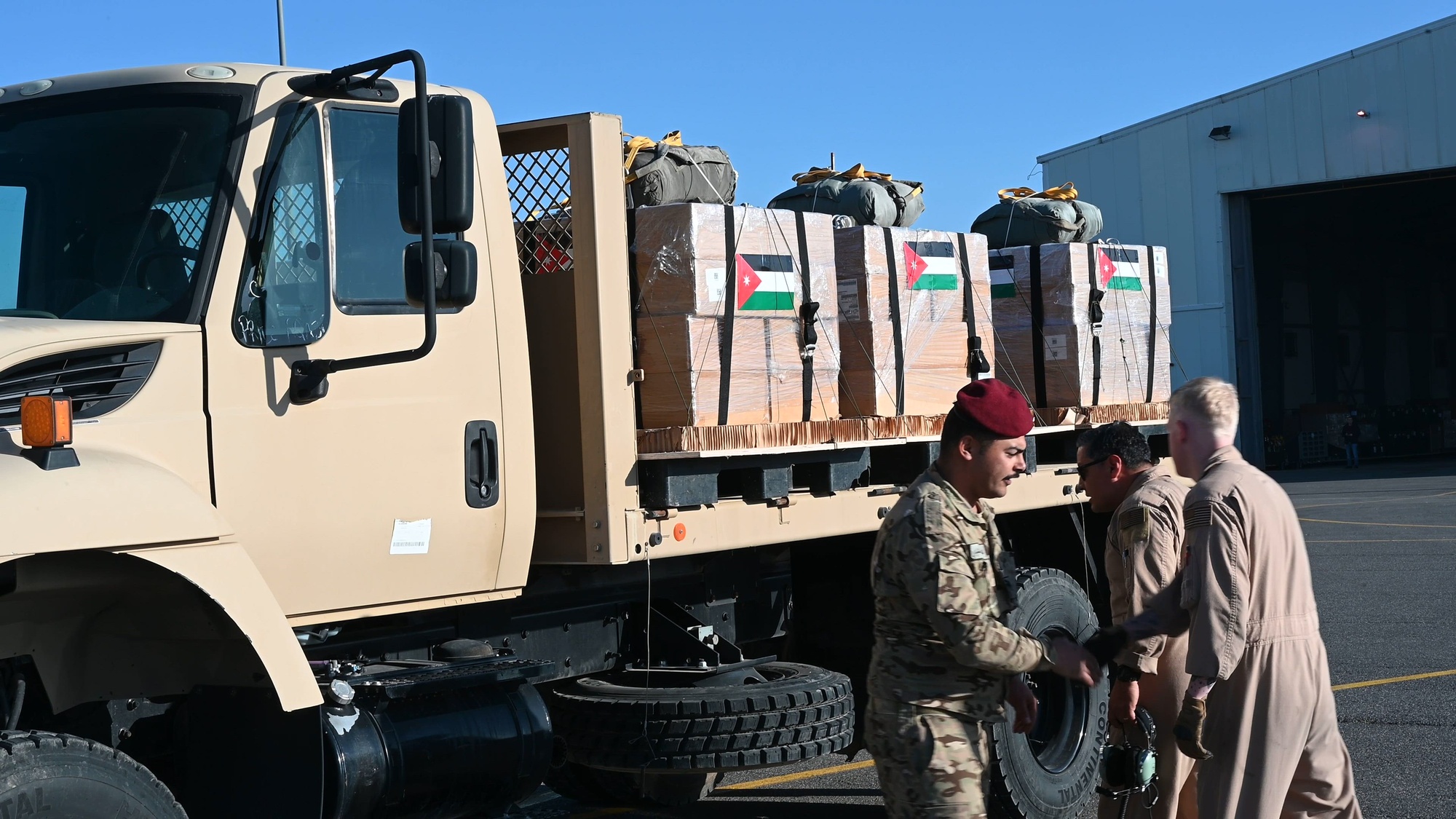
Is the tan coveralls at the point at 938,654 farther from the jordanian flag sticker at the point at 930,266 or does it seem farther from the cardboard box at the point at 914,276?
the jordanian flag sticker at the point at 930,266

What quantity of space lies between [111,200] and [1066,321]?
178 inches

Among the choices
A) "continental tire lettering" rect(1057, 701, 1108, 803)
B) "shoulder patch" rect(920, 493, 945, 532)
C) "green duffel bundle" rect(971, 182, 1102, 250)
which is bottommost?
"continental tire lettering" rect(1057, 701, 1108, 803)

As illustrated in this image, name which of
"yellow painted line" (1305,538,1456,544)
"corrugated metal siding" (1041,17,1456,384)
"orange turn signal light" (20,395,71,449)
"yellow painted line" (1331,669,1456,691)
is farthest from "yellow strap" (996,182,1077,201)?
"corrugated metal siding" (1041,17,1456,384)

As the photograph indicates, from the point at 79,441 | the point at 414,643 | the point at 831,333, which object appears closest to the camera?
the point at 79,441

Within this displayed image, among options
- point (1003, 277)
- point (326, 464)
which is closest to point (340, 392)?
point (326, 464)

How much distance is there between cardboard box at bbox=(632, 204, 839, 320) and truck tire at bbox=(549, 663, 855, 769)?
1380 mm

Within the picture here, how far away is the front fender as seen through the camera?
338 cm

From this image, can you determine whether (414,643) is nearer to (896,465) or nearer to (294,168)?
(294,168)

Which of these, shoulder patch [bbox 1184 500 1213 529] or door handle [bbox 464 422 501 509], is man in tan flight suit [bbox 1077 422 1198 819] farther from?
door handle [bbox 464 422 501 509]

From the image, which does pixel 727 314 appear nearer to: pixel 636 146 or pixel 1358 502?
pixel 636 146

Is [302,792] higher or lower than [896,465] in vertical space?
lower

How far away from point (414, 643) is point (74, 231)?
168 cm

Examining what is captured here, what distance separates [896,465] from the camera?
6.30 meters

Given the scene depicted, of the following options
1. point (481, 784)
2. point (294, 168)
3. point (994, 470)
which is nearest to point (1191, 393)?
point (994, 470)
